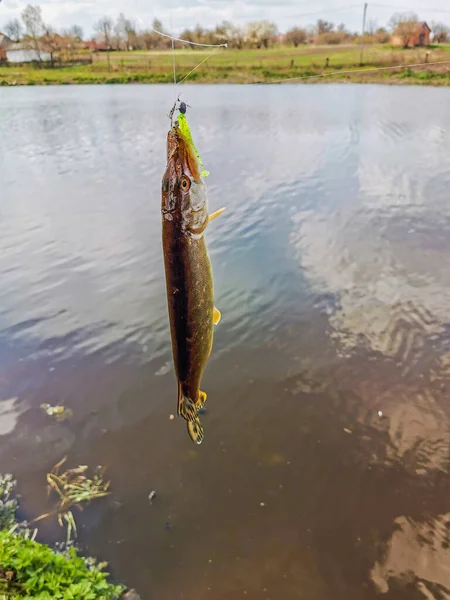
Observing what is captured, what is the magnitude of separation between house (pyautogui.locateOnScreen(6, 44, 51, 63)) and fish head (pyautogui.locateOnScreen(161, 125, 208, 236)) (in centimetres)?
7967

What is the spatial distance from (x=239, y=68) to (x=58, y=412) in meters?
55.8

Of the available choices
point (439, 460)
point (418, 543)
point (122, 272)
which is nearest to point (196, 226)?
point (418, 543)

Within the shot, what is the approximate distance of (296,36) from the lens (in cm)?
8625

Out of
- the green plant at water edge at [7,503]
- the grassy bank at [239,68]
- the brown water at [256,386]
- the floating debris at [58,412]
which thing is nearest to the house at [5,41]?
the grassy bank at [239,68]

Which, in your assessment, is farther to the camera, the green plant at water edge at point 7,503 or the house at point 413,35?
the house at point 413,35

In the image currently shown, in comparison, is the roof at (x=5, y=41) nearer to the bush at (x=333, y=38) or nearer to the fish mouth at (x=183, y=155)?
the bush at (x=333, y=38)

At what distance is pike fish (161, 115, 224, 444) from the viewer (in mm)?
2383

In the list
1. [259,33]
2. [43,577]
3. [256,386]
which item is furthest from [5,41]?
[43,577]

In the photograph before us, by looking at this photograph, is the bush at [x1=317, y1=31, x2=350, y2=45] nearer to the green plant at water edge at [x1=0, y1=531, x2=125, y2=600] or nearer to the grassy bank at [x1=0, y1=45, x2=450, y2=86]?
the grassy bank at [x1=0, y1=45, x2=450, y2=86]

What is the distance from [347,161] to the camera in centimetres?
1903

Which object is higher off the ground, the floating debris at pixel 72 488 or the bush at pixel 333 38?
the bush at pixel 333 38

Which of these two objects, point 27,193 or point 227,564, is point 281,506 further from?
point 27,193

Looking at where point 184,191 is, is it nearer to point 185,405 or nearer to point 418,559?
point 185,405

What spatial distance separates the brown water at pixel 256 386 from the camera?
484cm
